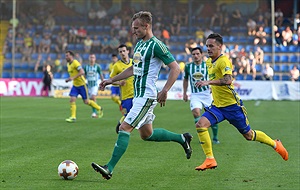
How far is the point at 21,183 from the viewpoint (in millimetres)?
8828

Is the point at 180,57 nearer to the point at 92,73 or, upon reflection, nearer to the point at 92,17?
the point at 92,17

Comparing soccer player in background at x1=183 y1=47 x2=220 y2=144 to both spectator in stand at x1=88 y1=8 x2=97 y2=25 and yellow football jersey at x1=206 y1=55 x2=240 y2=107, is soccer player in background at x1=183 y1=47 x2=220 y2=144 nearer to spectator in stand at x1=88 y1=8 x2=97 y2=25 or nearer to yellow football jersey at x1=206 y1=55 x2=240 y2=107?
yellow football jersey at x1=206 y1=55 x2=240 y2=107

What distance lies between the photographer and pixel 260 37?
136 ft

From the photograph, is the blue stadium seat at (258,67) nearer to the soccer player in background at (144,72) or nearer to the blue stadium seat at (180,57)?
the blue stadium seat at (180,57)

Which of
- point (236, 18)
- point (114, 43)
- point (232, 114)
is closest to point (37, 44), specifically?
point (114, 43)

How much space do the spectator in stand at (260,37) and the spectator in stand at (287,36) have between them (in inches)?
47.3

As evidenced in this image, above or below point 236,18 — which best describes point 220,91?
below

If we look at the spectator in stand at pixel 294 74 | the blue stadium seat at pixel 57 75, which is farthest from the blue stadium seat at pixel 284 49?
the blue stadium seat at pixel 57 75

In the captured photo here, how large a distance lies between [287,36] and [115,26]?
11.4m

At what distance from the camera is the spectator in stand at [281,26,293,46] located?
4012 cm

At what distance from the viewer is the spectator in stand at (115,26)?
43969 mm

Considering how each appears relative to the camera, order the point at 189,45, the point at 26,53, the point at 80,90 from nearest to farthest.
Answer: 1. the point at 80,90
2. the point at 189,45
3. the point at 26,53

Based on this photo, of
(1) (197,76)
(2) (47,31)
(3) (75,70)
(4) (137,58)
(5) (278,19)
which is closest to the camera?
(4) (137,58)

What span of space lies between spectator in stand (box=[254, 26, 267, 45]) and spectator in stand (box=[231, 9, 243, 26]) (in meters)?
1.79
